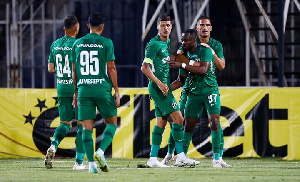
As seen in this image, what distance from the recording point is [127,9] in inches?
960

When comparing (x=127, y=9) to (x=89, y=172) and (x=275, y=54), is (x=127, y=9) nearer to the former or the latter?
(x=275, y=54)

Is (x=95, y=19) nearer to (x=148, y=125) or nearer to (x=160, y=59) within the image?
(x=160, y=59)

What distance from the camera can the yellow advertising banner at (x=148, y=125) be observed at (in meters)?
17.2

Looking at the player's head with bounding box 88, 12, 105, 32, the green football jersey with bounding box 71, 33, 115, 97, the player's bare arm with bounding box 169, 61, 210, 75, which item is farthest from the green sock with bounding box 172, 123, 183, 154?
the player's head with bounding box 88, 12, 105, 32

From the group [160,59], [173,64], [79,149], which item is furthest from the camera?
[173,64]

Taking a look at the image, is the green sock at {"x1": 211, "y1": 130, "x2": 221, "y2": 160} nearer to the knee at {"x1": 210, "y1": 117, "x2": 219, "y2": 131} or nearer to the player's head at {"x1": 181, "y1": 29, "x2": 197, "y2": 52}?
the knee at {"x1": 210, "y1": 117, "x2": 219, "y2": 131}

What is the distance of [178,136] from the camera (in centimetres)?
1478

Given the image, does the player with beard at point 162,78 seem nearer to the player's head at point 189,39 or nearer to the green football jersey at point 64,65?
the player's head at point 189,39

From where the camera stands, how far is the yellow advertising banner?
17.2m

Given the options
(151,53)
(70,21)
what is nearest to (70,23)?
(70,21)

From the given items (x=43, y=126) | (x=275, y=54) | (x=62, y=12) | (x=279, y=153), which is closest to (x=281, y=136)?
(x=279, y=153)

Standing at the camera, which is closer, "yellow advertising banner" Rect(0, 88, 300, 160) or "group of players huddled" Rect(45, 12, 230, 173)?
"group of players huddled" Rect(45, 12, 230, 173)

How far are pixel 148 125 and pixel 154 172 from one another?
4.08 metres

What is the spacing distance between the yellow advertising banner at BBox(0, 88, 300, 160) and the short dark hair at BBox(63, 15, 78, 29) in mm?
3274
